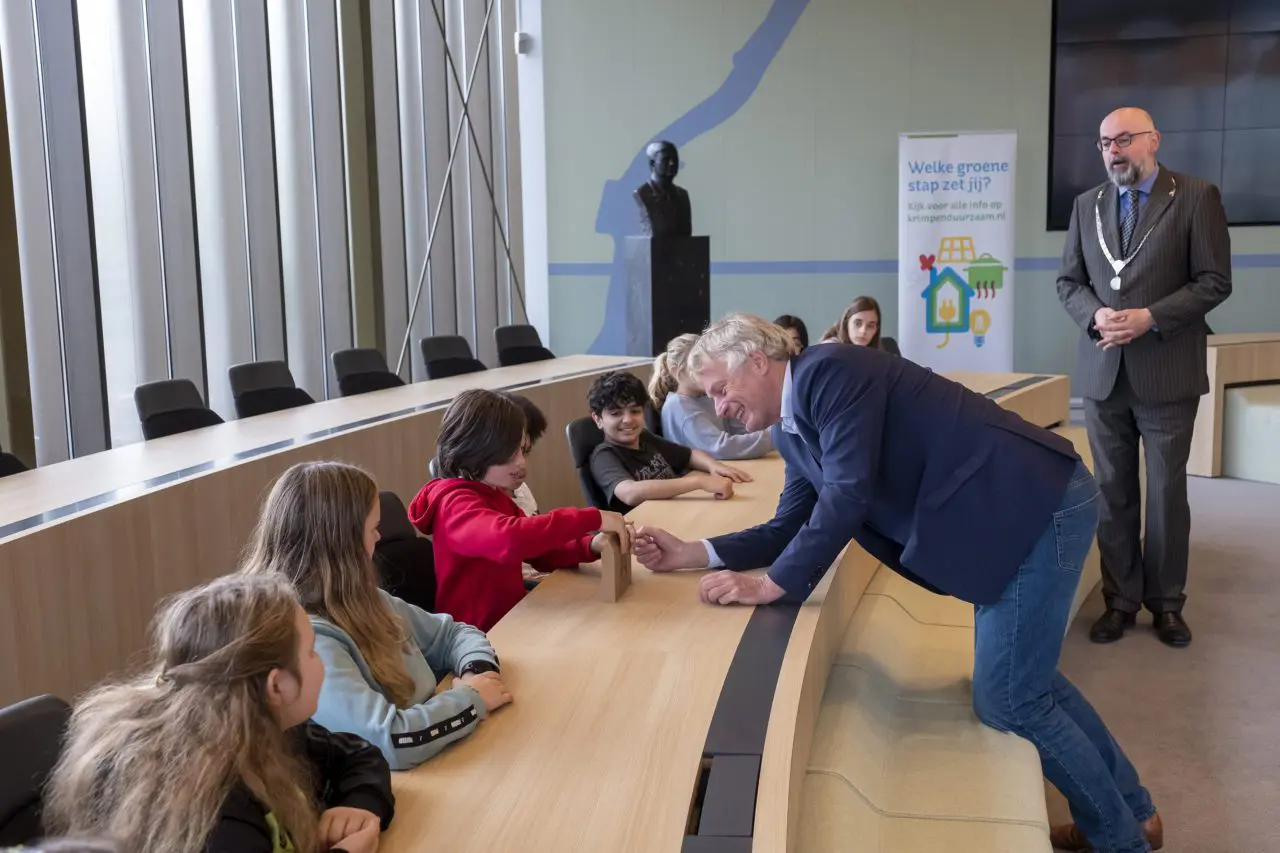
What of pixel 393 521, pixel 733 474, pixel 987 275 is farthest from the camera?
pixel 987 275

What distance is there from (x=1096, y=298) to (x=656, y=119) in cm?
698

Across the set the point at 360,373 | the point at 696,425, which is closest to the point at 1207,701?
the point at 696,425

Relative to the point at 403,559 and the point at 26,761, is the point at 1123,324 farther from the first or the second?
the point at 26,761

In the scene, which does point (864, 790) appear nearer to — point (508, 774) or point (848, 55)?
point (508, 774)

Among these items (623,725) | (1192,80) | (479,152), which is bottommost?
(623,725)

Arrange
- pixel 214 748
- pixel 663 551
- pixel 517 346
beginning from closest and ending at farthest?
pixel 214 748 < pixel 663 551 < pixel 517 346

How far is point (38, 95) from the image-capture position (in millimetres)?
5418

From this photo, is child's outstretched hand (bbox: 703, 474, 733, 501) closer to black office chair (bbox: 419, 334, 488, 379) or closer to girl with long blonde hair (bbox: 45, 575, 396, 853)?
girl with long blonde hair (bbox: 45, 575, 396, 853)

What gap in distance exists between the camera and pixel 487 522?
244 cm

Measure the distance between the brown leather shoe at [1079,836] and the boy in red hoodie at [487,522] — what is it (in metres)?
1.23

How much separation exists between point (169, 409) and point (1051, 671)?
324cm

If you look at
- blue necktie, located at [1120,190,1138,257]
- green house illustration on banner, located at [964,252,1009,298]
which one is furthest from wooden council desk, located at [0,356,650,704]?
green house illustration on banner, located at [964,252,1009,298]

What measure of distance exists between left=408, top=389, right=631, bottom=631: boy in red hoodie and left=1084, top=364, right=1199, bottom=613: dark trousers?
2.34 m

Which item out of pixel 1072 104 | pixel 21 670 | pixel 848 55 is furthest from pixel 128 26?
pixel 1072 104
